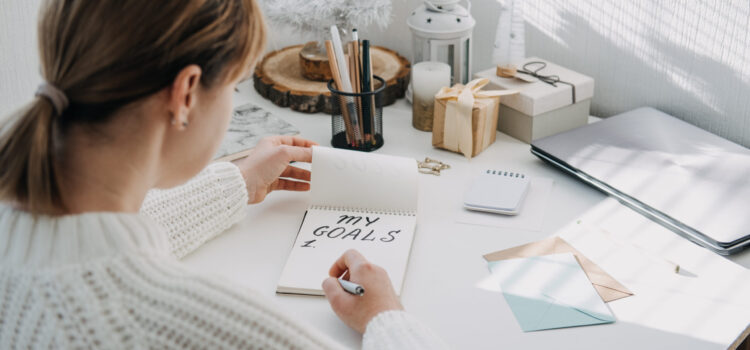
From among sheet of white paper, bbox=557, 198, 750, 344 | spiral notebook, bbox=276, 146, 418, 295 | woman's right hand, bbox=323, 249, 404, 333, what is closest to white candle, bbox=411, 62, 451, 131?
spiral notebook, bbox=276, 146, 418, 295

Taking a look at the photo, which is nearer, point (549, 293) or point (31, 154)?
point (31, 154)

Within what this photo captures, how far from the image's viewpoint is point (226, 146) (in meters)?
1.18

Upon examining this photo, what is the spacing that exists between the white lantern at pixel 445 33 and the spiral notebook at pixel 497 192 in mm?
311

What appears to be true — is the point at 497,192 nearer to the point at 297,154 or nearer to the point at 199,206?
the point at 297,154

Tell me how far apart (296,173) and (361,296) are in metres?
0.34

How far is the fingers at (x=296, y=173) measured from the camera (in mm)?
1092

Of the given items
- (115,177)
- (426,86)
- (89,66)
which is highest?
(89,66)

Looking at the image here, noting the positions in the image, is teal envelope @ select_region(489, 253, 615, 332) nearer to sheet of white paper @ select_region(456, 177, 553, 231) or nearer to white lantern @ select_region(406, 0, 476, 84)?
sheet of white paper @ select_region(456, 177, 553, 231)

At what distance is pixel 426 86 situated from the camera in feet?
4.17

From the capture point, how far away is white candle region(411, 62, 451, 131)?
1262mm

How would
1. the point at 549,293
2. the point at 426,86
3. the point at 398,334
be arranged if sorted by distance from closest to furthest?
the point at 398,334, the point at 549,293, the point at 426,86

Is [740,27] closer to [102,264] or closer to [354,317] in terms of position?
[354,317]

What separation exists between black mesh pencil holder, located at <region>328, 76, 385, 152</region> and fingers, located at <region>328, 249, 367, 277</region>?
37cm

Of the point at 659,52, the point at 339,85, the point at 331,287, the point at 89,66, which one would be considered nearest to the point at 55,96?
the point at 89,66
